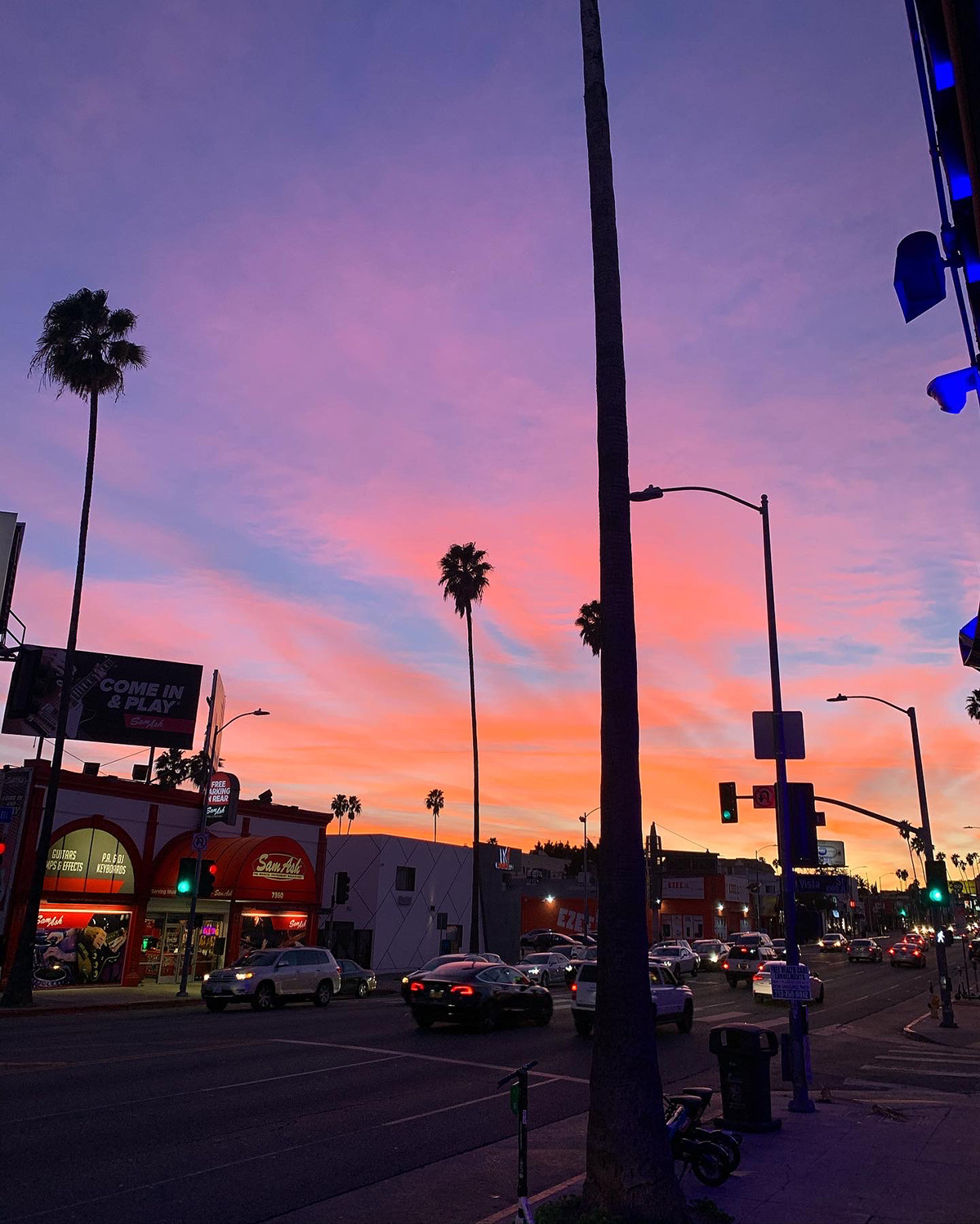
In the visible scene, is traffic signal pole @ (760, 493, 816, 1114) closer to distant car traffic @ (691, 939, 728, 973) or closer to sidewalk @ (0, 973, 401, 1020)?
sidewalk @ (0, 973, 401, 1020)

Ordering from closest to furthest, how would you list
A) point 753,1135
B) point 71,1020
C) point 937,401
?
point 937,401 < point 753,1135 < point 71,1020

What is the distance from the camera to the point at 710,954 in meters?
56.8

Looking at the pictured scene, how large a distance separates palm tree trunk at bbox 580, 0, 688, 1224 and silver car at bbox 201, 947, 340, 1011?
20883 millimetres

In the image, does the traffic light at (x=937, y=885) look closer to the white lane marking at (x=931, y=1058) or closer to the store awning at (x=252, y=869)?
the white lane marking at (x=931, y=1058)

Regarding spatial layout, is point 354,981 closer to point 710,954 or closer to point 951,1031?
point 951,1031

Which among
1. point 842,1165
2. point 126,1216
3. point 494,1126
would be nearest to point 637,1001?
point 842,1165

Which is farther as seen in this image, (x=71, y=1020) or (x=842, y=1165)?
(x=71, y=1020)

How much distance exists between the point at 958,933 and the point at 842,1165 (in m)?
164

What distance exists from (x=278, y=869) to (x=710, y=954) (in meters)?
30.4

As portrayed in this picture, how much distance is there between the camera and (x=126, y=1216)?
7777mm

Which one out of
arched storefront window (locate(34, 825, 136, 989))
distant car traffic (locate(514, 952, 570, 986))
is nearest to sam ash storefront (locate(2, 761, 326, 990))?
arched storefront window (locate(34, 825, 136, 989))

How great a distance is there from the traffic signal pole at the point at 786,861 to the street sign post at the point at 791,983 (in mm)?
155

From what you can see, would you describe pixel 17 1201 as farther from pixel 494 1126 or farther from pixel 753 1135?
pixel 753 1135

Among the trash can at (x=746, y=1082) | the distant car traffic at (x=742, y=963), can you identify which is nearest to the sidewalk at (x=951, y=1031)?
the trash can at (x=746, y=1082)
